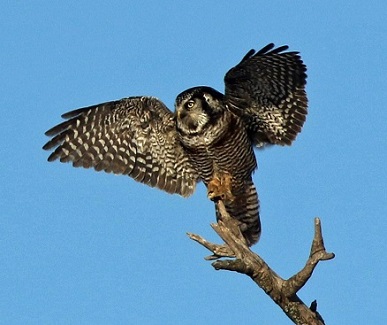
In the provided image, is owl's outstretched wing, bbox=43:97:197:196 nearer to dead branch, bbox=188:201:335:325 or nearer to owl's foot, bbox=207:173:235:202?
owl's foot, bbox=207:173:235:202

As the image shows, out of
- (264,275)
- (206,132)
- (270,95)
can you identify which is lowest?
(264,275)

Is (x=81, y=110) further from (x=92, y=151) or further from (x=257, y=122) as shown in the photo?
(x=257, y=122)

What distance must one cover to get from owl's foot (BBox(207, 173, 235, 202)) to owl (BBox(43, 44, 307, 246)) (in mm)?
13

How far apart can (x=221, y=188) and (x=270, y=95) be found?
1341 millimetres

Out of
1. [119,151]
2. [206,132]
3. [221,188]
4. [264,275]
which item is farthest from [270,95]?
[264,275]

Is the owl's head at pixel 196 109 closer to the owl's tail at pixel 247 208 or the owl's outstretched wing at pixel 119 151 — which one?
the owl's outstretched wing at pixel 119 151

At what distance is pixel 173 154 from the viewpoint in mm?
12055

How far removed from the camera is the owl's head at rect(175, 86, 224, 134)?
11.2 meters

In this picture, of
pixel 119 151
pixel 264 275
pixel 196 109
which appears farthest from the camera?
pixel 119 151

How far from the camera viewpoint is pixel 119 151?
12102mm

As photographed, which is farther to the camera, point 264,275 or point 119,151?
point 119,151

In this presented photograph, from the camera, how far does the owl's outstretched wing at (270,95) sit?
11.2m

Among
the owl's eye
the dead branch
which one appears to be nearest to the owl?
the owl's eye

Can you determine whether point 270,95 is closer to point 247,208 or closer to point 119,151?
point 247,208
